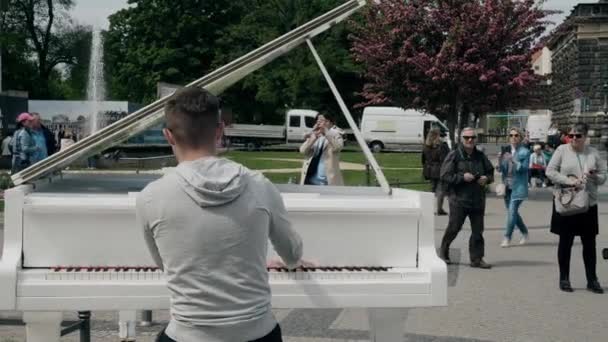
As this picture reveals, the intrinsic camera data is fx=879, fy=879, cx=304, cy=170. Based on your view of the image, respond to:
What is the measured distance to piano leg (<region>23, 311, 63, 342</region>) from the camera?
4410mm

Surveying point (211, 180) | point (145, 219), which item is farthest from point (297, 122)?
point (211, 180)

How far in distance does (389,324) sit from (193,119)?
2377 millimetres

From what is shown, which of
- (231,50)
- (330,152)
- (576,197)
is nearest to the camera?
(576,197)

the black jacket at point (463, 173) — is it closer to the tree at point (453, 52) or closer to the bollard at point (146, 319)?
the bollard at point (146, 319)

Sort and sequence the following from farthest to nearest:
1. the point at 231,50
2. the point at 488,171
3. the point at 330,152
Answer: the point at 231,50, the point at 330,152, the point at 488,171

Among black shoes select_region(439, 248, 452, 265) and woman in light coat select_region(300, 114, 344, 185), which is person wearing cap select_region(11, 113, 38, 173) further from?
black shoes select_region(439, 248, 452, 265)

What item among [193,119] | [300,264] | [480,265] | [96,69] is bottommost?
[480,265]

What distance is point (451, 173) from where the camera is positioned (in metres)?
10.8

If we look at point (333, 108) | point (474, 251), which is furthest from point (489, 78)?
point (333, 108)

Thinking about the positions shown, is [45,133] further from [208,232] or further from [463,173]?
[208,232]

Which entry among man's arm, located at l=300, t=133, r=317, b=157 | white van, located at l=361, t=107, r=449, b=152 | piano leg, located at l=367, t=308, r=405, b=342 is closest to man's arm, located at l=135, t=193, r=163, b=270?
piano leg, located at l=367, t=308, r=405, b=342

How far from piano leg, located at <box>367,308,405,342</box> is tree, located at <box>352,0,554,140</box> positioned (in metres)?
15.6

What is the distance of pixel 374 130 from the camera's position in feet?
161

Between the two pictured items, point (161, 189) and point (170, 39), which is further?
point (170, 39)
